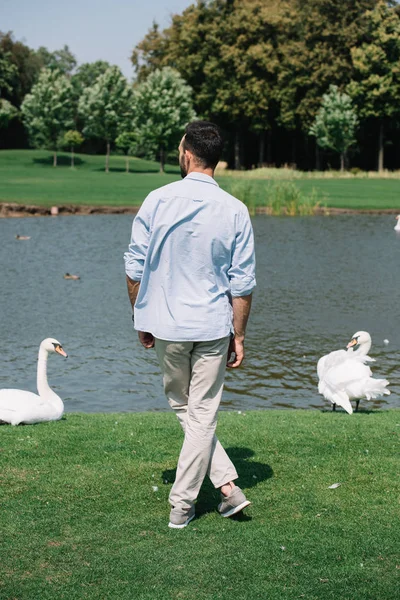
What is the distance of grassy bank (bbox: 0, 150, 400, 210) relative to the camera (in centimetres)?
4150

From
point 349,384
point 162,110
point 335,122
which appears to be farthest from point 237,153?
point 349,384

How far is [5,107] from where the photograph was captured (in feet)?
258

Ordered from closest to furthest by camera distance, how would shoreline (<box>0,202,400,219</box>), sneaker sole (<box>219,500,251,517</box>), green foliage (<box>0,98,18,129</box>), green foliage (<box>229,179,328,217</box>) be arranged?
sneaker sole (<box>219,500,251,517</box>) < green foliage (<box>229,179,328,217</box>) < shoreline (<box>0,202,400,219</box>) < green foliage (<box>0,98,18,129</box>)

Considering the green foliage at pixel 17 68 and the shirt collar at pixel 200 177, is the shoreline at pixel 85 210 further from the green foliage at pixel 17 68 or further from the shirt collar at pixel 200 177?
the green foliage at pixel 17 68

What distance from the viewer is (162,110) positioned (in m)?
70.8

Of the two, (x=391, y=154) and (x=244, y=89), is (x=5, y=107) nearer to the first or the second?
(x=244, y=89)

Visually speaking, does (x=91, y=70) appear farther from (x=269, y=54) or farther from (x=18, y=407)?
(x=18, y=407)

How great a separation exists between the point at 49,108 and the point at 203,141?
70603mm

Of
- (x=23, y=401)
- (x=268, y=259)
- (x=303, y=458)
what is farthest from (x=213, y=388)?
(x=268, y=259)

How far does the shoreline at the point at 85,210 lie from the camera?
3759 cm

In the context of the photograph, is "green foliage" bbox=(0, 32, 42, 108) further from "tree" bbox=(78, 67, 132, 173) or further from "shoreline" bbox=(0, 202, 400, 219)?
"shoreline" bbox=(0, 202, 400, 219)

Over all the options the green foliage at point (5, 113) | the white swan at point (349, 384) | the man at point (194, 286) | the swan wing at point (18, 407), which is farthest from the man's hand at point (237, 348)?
the green foliage at point (5, 113)

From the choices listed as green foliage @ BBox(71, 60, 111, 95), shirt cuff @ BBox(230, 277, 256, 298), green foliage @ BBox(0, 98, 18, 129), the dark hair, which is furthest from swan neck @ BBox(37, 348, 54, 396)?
green foliage @ BBox(71, 60, 111, 95)

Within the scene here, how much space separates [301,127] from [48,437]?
71.5 meters
